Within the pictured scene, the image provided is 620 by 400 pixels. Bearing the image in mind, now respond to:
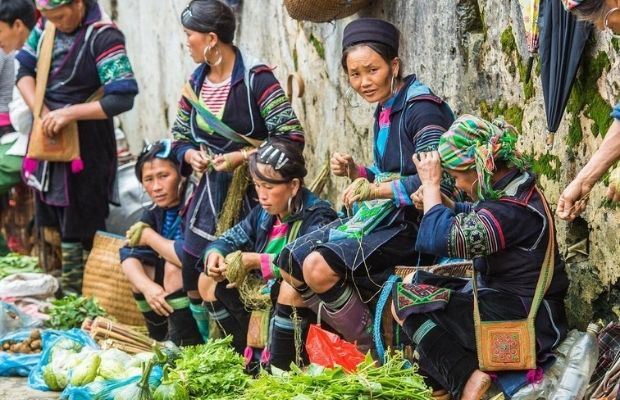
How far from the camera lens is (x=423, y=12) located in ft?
21.6

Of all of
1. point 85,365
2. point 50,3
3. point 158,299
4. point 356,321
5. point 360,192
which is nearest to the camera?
point 360,192

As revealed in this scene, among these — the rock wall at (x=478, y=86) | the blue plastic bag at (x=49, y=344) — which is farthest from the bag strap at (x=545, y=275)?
the blue plastic bag at (x=49, y=344)

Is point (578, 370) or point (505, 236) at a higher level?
point (505, 236)

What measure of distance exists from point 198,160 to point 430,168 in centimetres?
210

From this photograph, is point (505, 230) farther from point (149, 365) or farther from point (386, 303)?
point (149, 365)

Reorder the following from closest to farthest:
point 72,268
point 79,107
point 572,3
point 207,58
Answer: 1. point 572,3
2. point 207,58
3. point 79,107
4. point 72,268

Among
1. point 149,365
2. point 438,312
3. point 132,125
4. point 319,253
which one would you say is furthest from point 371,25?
point 132,125

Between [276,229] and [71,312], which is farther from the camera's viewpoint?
[71,312]

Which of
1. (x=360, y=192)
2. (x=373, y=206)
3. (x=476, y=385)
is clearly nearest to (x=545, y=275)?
(x=476, y=385)

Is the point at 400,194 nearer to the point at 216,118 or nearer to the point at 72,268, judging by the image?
Answer: the point at 216,118

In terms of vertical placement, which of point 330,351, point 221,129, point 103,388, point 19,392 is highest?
point 221,129

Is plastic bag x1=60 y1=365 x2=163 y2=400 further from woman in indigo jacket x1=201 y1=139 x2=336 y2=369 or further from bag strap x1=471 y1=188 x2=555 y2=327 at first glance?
bag strap x1=471 y1=188 x2=555 y2=327

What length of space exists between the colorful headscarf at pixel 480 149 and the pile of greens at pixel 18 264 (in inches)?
185

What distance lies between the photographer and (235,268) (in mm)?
6367
